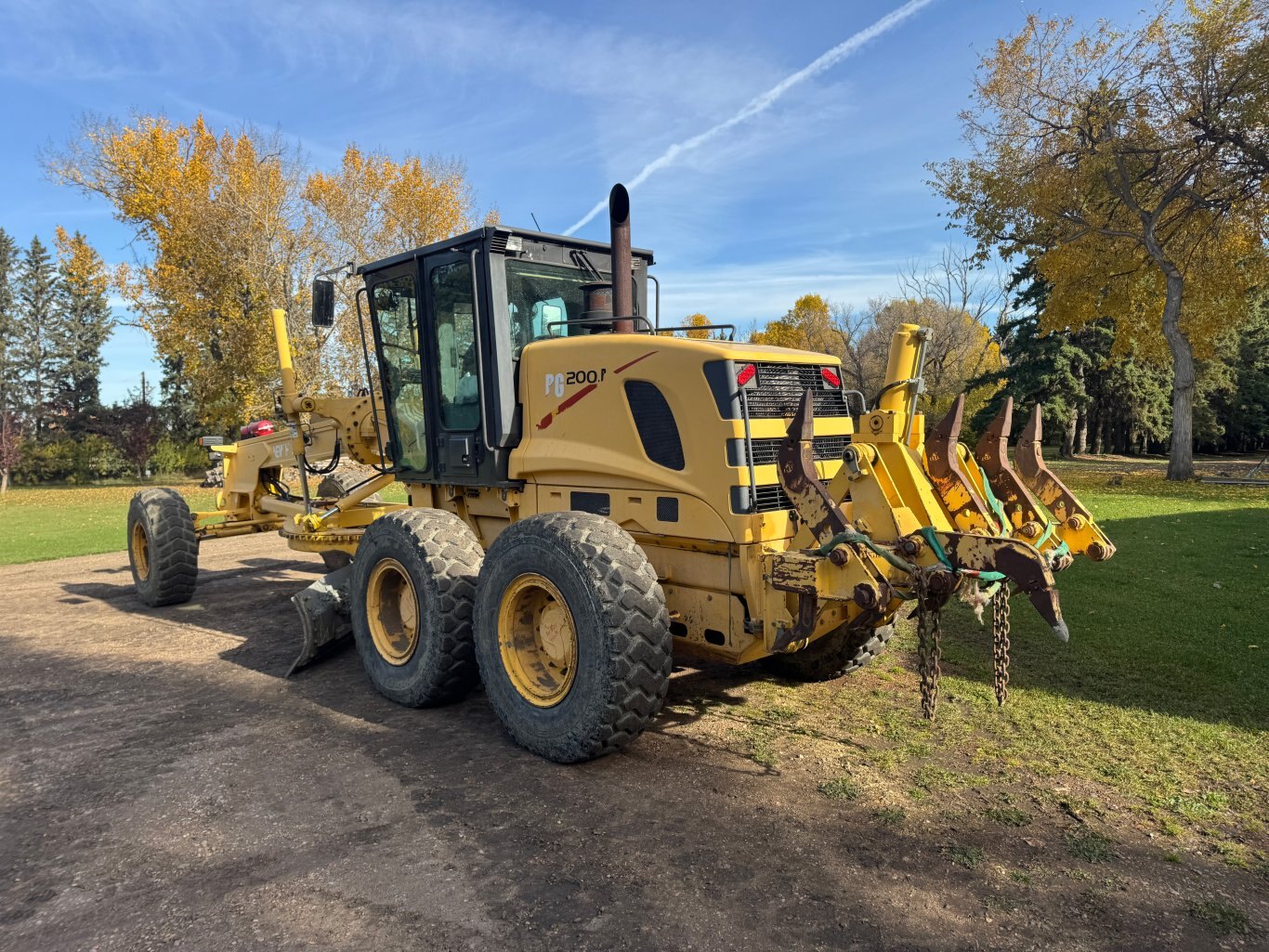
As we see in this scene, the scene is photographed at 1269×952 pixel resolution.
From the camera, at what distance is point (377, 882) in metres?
3.20

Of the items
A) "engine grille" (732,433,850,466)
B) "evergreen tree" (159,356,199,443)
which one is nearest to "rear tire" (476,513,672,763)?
"engine grille" (732,433,850,466)

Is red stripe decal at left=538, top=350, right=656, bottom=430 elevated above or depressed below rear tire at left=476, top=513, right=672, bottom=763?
above

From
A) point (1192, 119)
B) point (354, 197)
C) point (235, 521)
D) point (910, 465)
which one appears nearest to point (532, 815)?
point (910, 465)

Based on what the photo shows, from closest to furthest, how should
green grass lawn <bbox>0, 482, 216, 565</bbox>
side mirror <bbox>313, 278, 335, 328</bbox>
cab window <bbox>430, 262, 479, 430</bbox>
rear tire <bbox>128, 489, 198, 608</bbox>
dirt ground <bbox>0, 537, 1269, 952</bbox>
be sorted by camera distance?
dirt ground <bbox>0, 537, 1269, 952</bbox>, cab window <bbox>430, 262, 479, 430</bbox>, side mirror <bbox>313, 278, 335, 328</bbox>, rear tire <bbox>128, 489, 198, 608</bbox>, green grass lawn <bbox>0, 482, 216, 565</bbox>

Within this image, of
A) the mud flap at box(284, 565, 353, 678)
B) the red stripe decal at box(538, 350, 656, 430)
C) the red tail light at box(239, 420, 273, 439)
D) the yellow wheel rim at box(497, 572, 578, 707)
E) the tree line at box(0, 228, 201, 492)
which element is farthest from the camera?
the tree line at box(0, 228, 201, 492)

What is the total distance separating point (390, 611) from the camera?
223 inches

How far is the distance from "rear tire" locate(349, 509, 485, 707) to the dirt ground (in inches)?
9.7

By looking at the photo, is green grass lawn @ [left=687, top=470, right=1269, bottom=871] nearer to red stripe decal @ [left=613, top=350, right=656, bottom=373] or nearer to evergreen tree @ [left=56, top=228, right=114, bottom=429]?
red stripe decal @ [left=613, top=350, right=656, bottom=373]

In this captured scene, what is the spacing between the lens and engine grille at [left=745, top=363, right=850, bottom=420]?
175 inches

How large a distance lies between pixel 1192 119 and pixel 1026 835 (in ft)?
66.6

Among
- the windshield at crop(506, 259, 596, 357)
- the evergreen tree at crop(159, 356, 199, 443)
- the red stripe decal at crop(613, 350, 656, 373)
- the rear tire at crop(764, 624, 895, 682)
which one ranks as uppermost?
the evergreen tree at crop(159, 356, 199, 443)

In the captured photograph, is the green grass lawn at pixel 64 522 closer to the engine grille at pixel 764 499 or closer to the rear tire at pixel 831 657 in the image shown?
the rear tire at pixel 831 657

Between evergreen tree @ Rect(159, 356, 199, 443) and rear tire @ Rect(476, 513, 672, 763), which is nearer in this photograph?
rear tire @ Rect(476, 513, 672, 763)

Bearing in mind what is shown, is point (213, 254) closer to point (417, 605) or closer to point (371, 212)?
point (371, 212)
